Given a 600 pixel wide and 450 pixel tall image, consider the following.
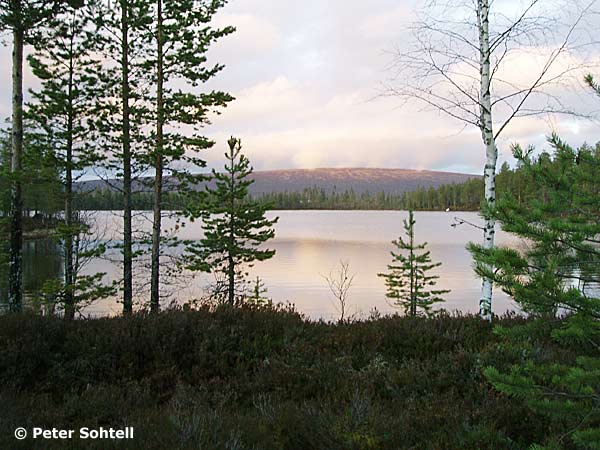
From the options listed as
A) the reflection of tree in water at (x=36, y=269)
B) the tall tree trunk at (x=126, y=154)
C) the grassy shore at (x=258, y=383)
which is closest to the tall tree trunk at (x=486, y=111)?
the grassy shore at (x=258, y=383)

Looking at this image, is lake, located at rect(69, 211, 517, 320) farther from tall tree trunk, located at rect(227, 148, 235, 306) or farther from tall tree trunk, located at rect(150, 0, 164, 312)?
tall tree trunk, located at rect(227, 148, 235, 306)

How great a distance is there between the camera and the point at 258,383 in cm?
533

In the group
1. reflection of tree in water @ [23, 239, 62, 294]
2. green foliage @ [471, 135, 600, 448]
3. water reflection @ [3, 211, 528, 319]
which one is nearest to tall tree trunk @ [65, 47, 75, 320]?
water reflection @ [3, 211, 528, 319]

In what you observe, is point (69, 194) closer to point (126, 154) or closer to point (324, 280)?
point (126, 154)

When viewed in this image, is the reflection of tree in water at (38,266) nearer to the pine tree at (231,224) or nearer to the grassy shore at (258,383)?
the pine tree at (231,224)

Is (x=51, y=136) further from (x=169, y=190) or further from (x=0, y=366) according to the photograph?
(x=0, y=366)

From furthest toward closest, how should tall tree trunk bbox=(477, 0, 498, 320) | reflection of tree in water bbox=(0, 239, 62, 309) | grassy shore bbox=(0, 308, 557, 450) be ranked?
reflection of tree in water bbox=(0, 239, 62, 309) → tall tree trunk bbox=(477, 0, 498, 320) → grassy shore bbox=(0, 308, 557, 450)

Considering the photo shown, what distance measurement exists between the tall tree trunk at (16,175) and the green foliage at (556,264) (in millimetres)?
Result: 10494

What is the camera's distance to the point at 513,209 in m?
3.42

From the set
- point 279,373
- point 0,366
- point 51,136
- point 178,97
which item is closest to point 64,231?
point 51,136

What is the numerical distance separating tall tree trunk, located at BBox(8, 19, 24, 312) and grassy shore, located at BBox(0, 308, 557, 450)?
4482 mm

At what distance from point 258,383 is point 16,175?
8.23 metres

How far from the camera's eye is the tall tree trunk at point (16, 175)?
33.1 feet

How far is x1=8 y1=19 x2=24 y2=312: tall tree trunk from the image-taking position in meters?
10.1
